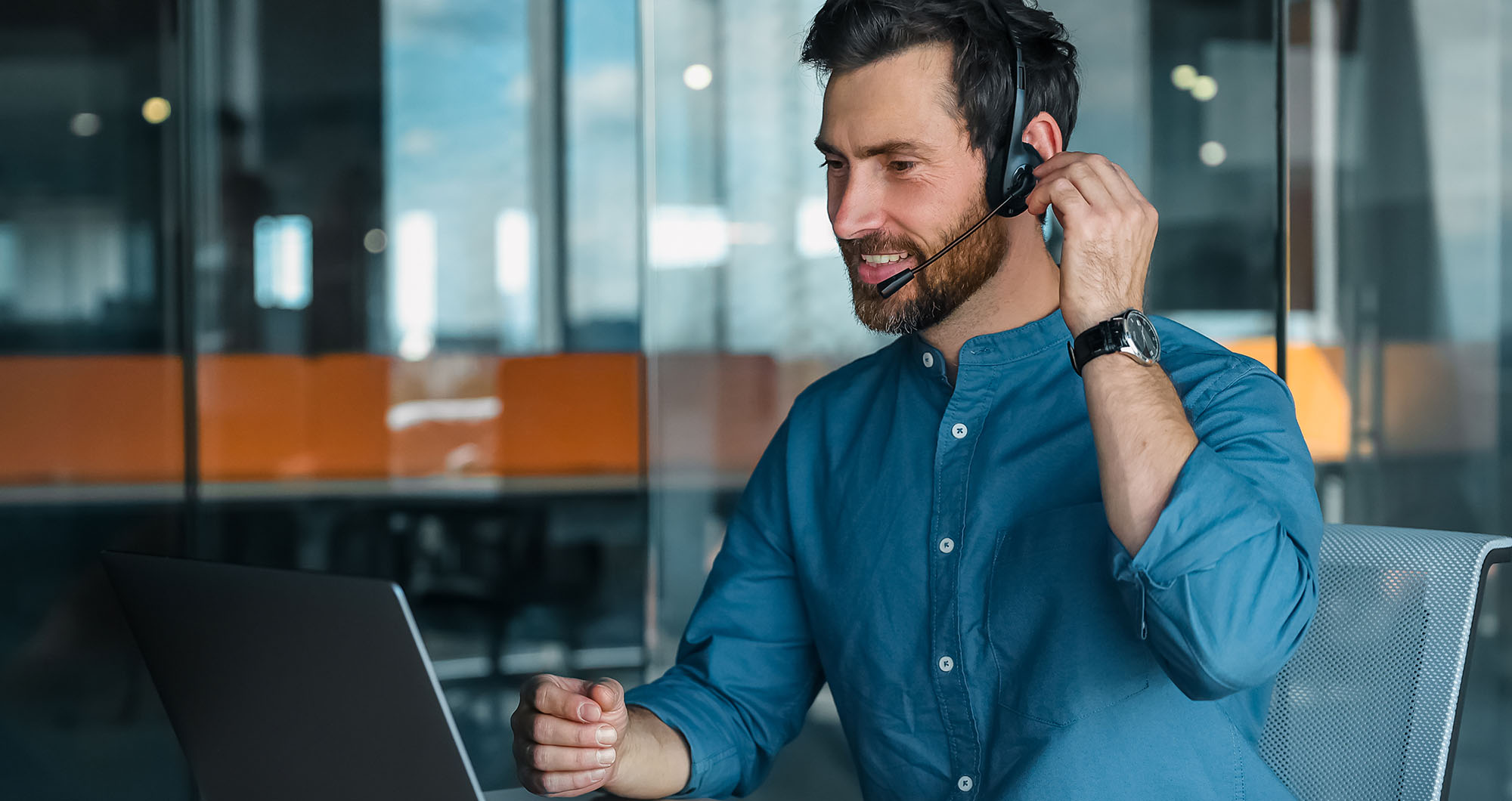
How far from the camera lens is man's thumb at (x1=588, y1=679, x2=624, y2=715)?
1.05 m

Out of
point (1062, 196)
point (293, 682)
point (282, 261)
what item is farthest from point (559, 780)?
point (282, 261)

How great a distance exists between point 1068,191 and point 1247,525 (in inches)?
13.2

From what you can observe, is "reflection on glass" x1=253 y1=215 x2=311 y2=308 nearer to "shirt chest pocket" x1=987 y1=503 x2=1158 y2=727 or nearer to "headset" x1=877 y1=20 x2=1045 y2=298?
"headset" x1=877 y1=20 x2=1045 y2=298

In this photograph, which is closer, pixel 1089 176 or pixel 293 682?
pixel 293 682

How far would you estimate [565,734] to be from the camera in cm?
104

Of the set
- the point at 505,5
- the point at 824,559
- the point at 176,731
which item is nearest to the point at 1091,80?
the point at 505,5

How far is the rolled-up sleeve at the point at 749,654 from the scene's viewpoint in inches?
49.6

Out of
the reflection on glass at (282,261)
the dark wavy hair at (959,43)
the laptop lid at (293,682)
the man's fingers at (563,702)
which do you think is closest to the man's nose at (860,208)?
the dark wavy hair at (959,43)

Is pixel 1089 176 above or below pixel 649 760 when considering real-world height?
above

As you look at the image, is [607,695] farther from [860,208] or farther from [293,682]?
[860,208]

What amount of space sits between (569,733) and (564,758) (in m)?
Result: 0.02

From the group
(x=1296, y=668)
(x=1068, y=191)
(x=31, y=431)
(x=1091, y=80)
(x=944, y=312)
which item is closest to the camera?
(x=1068, y=191)

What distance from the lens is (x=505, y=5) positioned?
378cm

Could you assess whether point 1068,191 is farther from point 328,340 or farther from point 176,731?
point 328,340
